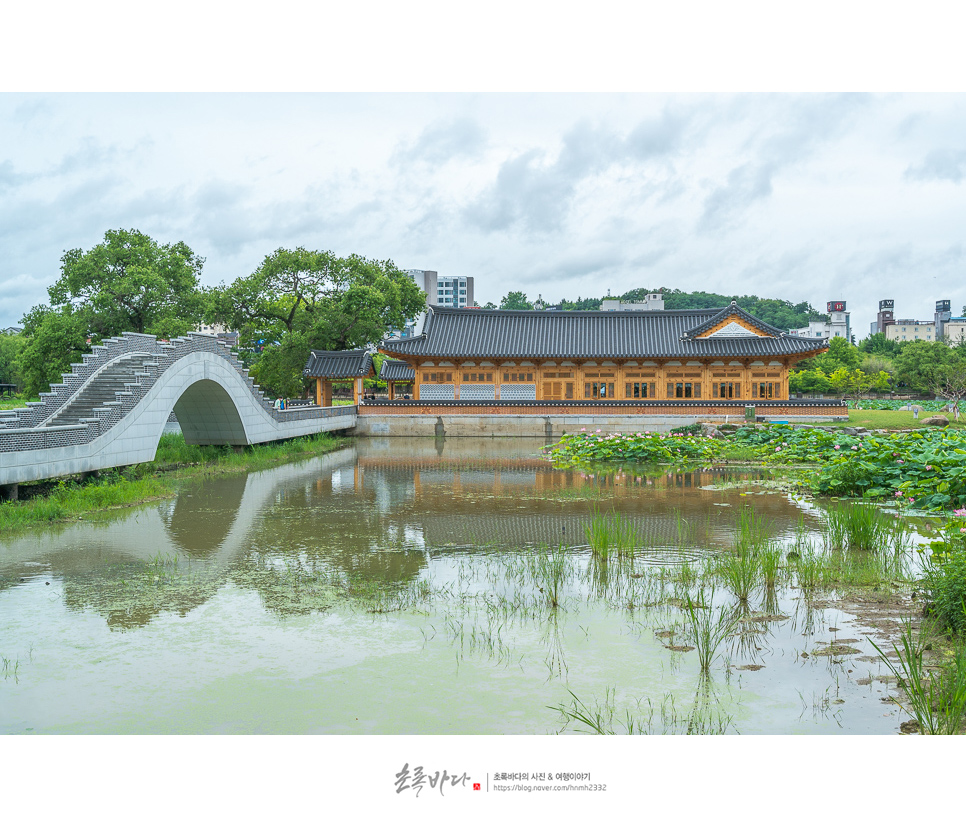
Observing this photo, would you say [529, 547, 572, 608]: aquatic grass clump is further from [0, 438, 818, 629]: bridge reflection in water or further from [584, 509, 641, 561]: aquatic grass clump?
[0, 438, 818, 629]: bridge reflection in water

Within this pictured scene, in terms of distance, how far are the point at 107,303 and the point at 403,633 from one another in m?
29.0

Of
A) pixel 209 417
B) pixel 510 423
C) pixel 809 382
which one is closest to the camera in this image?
pixel 209 417

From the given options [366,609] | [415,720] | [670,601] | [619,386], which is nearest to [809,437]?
[619,386]

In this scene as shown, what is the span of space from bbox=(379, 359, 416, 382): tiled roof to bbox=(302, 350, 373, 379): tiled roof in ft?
11.1

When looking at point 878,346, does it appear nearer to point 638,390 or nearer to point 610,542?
point 638,390

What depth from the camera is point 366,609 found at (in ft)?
22.5

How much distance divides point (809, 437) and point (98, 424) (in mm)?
19995

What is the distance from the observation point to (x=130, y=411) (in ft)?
47.1

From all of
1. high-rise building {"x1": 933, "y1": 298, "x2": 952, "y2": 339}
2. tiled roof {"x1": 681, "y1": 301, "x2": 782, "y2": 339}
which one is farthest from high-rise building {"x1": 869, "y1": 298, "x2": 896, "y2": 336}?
tiled roof {"x1": 681, "y1": 301, "x2": 782, "y2": 339}

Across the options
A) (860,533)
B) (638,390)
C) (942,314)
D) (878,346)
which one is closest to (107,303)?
(638,390)

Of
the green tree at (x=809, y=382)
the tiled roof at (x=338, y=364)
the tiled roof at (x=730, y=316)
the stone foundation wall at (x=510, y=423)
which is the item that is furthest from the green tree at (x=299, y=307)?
the green tree at (x=809, y=382)

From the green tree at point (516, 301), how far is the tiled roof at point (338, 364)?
7032 cm

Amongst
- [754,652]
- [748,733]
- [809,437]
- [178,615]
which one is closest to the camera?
[748,733]

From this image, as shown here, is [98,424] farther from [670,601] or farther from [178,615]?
[670,601]
